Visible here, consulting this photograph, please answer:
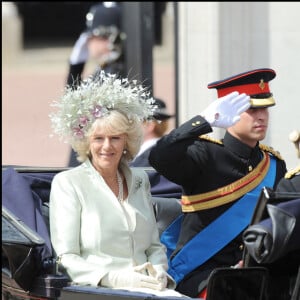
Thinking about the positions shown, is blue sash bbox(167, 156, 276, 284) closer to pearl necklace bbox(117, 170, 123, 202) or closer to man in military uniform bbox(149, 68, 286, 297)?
man in military uniform bbox(149, 68, 286, 297)

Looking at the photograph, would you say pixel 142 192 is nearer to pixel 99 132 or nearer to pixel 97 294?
pixel 99 132

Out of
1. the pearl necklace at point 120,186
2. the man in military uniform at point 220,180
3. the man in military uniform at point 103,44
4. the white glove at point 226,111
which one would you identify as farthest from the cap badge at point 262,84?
the man in military uniform at point 103,44

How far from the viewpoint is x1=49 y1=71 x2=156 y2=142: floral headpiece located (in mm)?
4664

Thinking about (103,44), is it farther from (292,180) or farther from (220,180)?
(292,180)

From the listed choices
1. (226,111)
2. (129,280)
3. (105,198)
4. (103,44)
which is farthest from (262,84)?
(103,44)

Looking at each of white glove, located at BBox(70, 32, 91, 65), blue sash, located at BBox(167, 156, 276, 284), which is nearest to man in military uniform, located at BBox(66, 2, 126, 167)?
white glove, located at BBox(70, 32, 91, 65)

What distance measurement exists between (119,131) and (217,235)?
1.81 feet

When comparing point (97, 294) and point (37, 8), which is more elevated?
point (37, 8)

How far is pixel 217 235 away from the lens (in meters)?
4.72

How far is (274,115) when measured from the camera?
8.06 meters

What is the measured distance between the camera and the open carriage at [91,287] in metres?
3.99

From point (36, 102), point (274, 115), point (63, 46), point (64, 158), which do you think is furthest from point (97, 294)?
point (63, 46)

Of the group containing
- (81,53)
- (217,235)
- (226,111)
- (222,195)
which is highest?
(81,53)

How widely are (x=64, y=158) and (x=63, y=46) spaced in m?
A: 2.62
